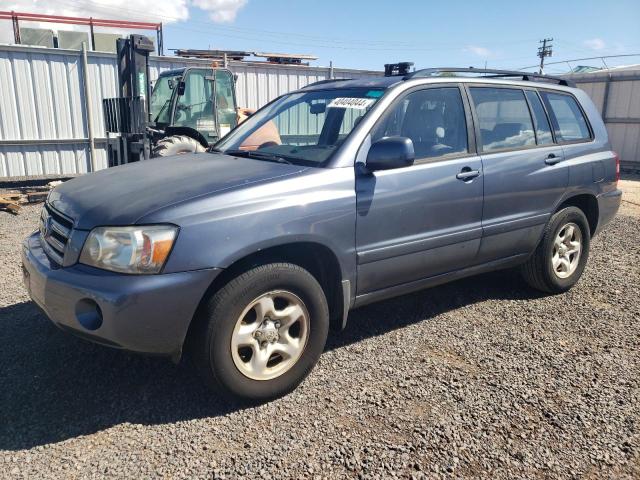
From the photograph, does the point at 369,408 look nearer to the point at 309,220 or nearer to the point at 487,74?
the point at 309,220

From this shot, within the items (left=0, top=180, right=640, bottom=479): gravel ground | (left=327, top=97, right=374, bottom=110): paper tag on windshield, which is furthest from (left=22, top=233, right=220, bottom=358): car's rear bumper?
(left=327, top=97, right=374, bottom=110): paper tag on windshield

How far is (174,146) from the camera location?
8586 millimetres

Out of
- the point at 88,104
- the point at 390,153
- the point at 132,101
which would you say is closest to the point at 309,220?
the point at 390,153

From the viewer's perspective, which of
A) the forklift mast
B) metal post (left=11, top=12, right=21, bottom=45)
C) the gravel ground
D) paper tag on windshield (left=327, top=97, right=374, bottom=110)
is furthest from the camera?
metal post (left=11, top=12, right=21, bottom=45)

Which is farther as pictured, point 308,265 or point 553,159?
point 553,159

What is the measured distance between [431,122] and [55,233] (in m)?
2.51

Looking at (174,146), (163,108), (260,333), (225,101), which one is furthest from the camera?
(225,101)

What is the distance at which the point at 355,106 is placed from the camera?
138 inches

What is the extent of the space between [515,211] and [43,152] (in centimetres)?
1142

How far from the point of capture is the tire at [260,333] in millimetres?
2658

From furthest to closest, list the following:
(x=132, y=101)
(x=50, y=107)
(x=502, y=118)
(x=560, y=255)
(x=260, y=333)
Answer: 1. (x=50, y=107)
2. (x=132, y=101)
3. (x=560, y=255)
4. (x=502, y=118)
5. (x=260, y=333)

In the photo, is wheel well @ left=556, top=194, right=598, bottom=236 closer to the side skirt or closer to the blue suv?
the blue suv

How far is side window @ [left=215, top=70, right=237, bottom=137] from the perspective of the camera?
9933 mm

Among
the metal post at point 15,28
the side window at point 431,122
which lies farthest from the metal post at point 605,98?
the metal post at point 15,28
